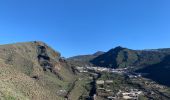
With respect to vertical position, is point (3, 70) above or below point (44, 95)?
above

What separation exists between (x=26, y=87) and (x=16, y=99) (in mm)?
14439

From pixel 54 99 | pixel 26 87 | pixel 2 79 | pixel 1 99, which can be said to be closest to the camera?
pixel 1 99

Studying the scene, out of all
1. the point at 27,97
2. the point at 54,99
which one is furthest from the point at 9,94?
the point at 54,99

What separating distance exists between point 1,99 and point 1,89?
17.4ft

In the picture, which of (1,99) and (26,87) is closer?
(1,99)

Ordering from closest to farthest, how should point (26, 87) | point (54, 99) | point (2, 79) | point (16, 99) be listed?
point (16, 99) → point (2, 79) → point (26, 87) → point (54, 99)

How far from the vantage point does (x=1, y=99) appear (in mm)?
98938

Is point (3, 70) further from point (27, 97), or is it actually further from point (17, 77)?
point (27, 97)

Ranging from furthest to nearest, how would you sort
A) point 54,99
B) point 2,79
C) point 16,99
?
point 54,99 < point 2,79 < point 16,99

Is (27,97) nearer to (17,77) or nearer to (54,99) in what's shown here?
(17,77)

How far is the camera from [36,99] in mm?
116812

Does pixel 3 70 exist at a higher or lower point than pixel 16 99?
higher

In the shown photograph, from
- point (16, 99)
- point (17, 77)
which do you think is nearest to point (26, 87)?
point (17, 77)

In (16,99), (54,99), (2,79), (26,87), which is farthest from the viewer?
(54,99)
